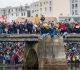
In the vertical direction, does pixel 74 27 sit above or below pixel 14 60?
above

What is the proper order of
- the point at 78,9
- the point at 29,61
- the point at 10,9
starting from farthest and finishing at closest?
the point at 10,9 → the point at 78,9 → the point at 29,61

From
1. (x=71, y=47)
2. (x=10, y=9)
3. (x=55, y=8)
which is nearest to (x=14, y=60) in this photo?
(x=71, y=47)

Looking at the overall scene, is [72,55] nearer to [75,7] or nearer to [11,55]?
[11,55]

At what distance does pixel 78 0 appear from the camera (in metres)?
124

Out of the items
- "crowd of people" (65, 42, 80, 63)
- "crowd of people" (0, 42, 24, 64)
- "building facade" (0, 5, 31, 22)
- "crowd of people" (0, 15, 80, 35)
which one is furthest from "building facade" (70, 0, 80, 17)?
"crowd of people" (0, 15, 80, 35)

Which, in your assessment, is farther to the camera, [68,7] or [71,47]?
[68,7]

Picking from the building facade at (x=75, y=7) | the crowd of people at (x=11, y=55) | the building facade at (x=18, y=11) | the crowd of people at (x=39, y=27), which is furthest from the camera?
the building facade at (x=18, y=11)

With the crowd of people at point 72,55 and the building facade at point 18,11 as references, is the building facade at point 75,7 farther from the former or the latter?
the crowd of people at point 72,55

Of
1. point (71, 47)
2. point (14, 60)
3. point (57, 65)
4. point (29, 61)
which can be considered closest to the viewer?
point (57, 65)

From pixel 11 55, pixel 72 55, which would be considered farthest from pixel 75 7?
pixel 11 55

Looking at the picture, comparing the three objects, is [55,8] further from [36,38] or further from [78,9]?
[36,38]

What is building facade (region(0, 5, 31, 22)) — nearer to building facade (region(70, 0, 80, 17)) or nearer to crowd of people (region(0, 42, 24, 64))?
building facade (region(70, 0, 80, 17))

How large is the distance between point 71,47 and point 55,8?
36.3 m

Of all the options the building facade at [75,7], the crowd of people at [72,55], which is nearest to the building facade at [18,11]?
the building facade at [75,7]
